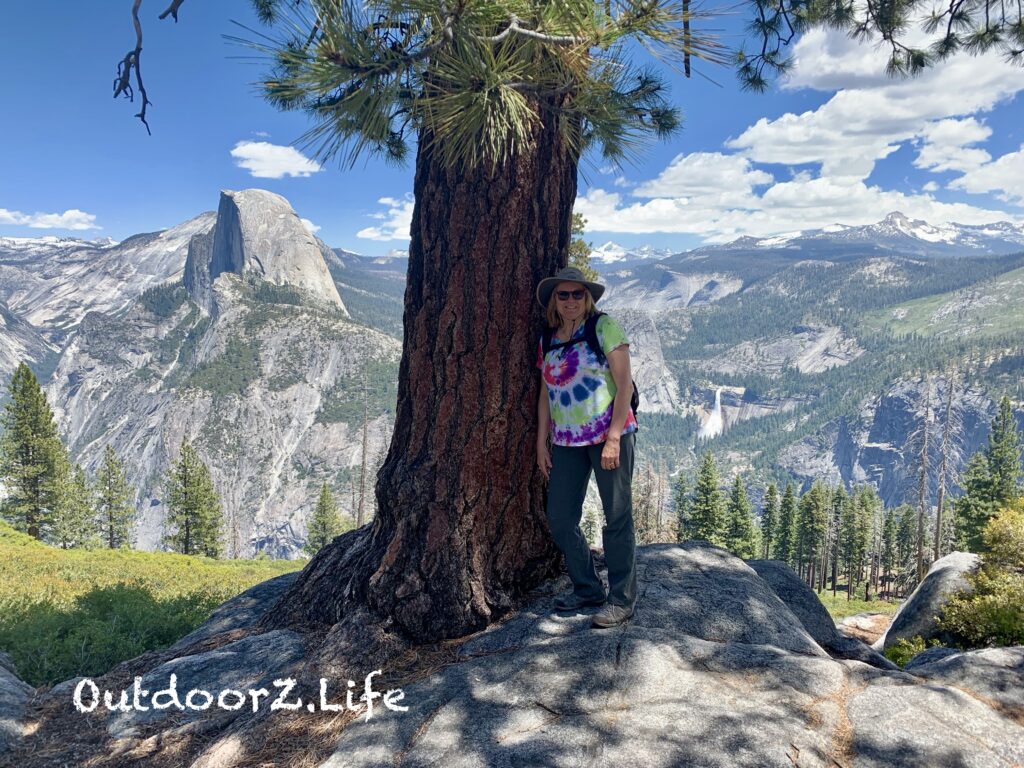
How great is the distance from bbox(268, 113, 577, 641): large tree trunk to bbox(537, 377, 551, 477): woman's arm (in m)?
0.12

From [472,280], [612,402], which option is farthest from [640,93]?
[612,402]

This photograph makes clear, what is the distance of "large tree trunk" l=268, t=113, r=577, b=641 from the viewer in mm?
4391

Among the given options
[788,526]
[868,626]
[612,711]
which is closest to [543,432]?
[612,711]

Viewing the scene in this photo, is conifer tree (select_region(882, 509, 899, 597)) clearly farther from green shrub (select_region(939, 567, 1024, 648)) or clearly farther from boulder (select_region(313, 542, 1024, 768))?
boulder (select_region(313, 542, 1024, 768))

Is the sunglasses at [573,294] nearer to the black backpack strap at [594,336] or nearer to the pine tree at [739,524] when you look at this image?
the black backpack strap at [594,336]

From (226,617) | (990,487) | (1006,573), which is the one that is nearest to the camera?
(226,617)

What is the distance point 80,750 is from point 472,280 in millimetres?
4176

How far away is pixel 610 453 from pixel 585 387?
512 mm

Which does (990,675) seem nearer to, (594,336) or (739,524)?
(594,336)

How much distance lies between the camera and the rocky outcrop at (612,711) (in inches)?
111

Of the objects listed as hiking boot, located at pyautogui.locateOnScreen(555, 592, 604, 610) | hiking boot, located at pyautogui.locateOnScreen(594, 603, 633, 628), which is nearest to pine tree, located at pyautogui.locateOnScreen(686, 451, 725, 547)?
hiking boot, located at pyautogui.locateOnScreen(555, 592, 604, 610)

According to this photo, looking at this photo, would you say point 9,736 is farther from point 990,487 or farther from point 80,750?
point 990,487

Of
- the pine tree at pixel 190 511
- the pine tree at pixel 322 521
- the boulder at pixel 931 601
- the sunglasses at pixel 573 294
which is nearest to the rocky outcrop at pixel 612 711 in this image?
the sunglasses at pixel 573 294

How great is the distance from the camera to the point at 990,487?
38219mm
